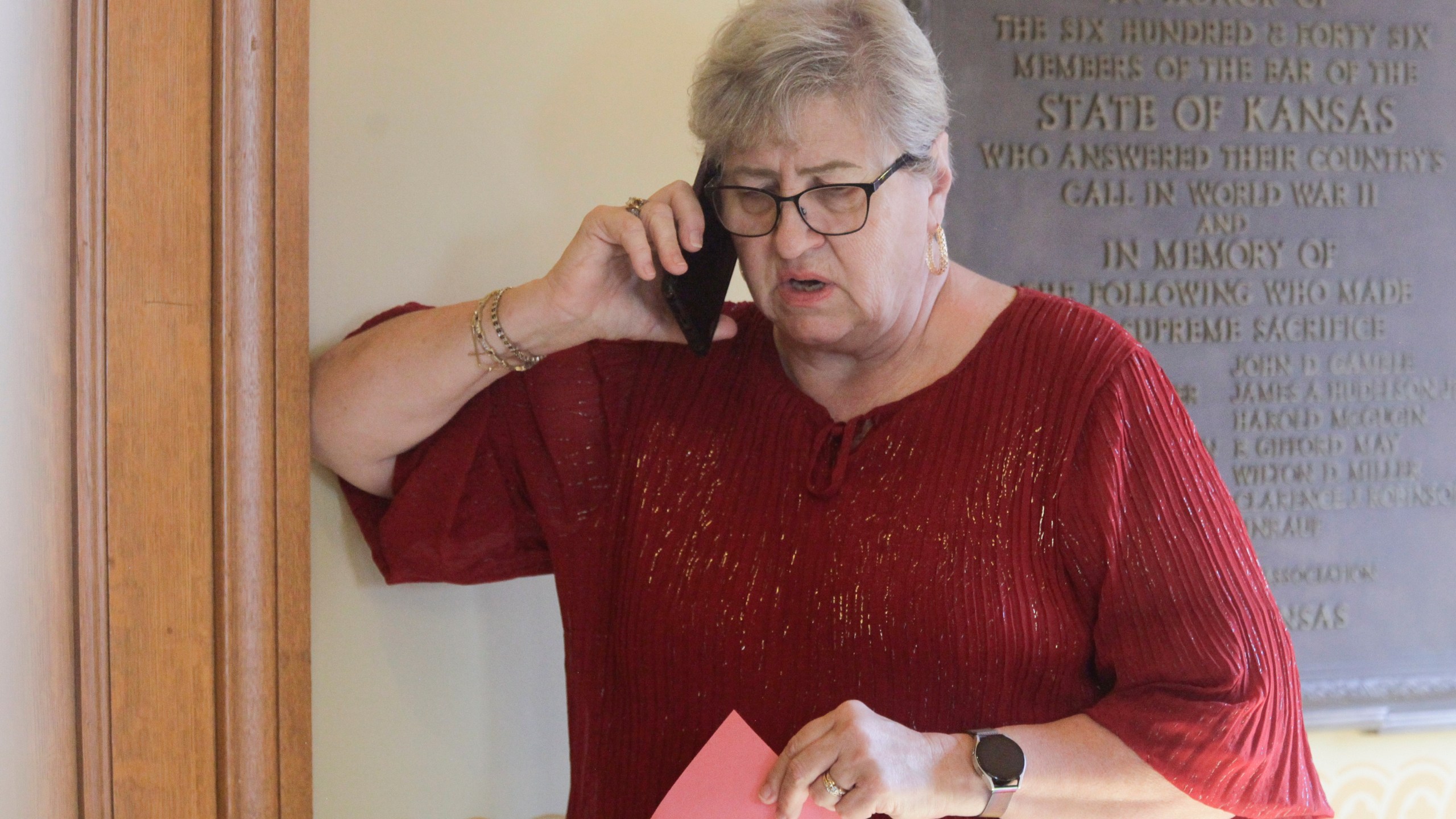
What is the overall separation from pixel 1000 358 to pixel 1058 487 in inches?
6.7

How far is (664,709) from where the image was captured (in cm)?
130

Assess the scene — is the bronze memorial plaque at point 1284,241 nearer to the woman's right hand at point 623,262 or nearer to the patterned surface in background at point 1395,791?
the patterned surface in background at point 1395,791

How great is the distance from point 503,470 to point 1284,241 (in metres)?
1.31

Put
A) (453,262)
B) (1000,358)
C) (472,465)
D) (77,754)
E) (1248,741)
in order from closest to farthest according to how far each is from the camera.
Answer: (77,754)
(1248,741)
(1000,358)
(472,465)
(453,262)

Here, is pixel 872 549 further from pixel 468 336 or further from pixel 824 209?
pixel 468 336

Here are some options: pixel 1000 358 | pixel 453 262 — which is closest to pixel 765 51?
pixel 1000 358

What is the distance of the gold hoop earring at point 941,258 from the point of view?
1.29 meters

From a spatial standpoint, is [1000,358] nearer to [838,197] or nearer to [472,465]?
[838,197]

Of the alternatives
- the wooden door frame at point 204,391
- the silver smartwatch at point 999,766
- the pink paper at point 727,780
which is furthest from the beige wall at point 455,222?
the silver smartwatch at point 999,766

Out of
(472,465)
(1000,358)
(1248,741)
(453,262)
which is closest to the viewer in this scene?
(1248,741)

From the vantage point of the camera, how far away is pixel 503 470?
55.2 inches

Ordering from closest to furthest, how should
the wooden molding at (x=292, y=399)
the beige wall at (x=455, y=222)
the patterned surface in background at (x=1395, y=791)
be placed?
1. the wooden molding at (x=292, y=399)
2. the beige wall at (x=455, y=222)
3. the patterned surface in background at (x=1395, y=791)

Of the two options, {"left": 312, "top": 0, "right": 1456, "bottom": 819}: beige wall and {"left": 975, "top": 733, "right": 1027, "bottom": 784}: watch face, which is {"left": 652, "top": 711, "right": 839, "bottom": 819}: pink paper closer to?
{"left": 975, "top": 733, "right": 1027, "bottom": 784}: watch face

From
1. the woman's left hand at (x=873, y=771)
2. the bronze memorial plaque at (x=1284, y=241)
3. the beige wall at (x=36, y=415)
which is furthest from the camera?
the bronze memorial plaque at (x=1284, y=241)
